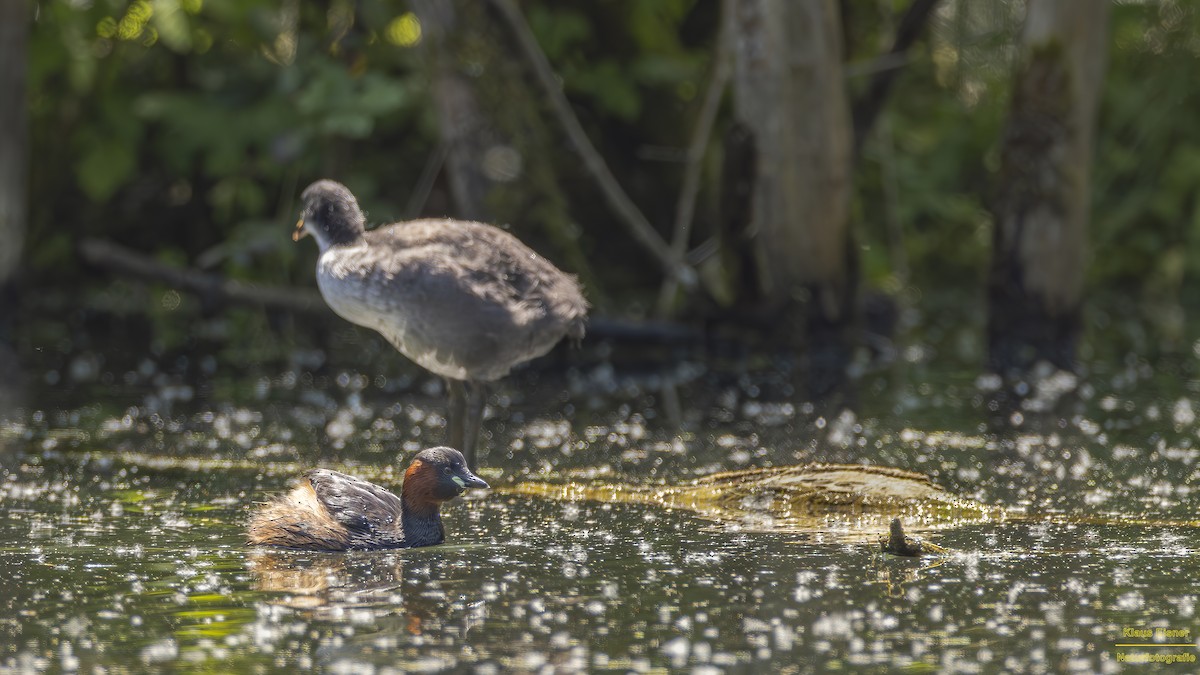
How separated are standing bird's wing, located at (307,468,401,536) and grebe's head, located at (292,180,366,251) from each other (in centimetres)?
185

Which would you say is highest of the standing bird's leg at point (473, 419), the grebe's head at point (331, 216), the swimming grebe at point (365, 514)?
the grebe's head at point (331, 216)

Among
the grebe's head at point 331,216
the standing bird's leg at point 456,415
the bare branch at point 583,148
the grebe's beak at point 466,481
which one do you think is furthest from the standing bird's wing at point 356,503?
the bare branch at point 583,148

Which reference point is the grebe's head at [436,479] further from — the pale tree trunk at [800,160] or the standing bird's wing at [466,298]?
the pale tree trunk at [800,160]

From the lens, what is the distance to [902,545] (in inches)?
278

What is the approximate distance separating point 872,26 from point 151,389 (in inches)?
361

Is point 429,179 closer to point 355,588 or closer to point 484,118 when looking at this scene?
point 484,118

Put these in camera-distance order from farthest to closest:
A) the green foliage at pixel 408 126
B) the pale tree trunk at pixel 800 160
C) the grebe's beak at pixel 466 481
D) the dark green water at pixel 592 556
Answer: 1. the green foliage at pixel 408 126
2. the pale tree trunk at pixel 800 160
3. the grebe's beak at pixel 466 481
4. the dark green water at pixel 592 556

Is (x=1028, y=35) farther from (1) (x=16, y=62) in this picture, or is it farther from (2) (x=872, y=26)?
(1) (x=16, y=62)

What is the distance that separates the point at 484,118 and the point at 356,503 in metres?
7.49

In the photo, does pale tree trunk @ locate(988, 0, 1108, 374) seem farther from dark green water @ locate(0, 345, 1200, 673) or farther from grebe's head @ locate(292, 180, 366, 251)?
grebe's head @ locate(292, 180, 366, 251)

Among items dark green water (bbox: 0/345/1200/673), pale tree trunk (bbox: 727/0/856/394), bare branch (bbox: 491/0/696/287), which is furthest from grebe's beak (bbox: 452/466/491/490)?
bare branch (bbox: 491/0/696/287)

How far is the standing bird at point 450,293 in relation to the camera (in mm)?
9000

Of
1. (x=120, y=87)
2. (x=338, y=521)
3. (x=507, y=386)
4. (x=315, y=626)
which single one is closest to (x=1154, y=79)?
(x=507, y=386)

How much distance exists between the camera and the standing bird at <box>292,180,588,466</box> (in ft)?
29.5
